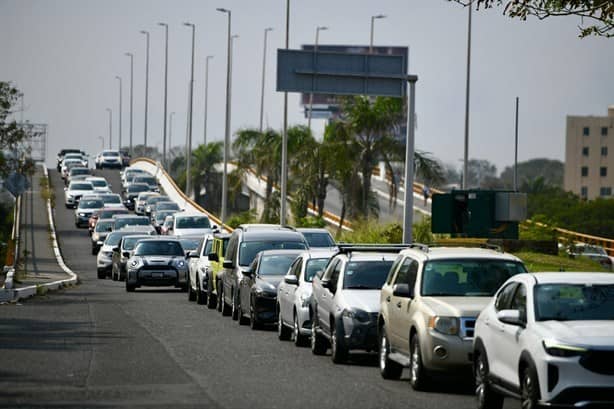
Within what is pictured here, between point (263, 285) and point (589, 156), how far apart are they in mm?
143908

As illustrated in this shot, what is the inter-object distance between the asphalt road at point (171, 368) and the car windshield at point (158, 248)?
11195mm

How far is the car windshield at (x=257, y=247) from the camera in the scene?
30.4 meters

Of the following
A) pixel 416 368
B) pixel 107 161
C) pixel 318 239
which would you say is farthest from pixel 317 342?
pixel 107 161

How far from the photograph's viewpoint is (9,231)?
74.1 meters

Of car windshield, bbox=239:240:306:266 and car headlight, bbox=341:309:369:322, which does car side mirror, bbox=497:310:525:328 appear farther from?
car windshield, bbox=239:240:306:266

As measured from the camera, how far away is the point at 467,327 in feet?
55.4

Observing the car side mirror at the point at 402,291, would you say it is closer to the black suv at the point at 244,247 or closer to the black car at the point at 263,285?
the black car at the point at 263,285

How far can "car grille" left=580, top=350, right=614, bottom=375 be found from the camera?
13477mm

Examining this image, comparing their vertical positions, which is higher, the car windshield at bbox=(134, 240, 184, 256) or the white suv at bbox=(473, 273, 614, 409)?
the white suv at bbox=(473, 273, 614, 409)

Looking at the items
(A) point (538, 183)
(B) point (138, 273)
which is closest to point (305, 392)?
(B) point (138, 273)

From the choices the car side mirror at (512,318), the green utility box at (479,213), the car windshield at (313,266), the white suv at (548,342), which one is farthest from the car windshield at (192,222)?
the car side mirror at (512,318)

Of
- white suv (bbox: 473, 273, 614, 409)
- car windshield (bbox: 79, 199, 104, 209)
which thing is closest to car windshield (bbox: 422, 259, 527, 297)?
white suv (bbox: 473, 273, 614, 409)

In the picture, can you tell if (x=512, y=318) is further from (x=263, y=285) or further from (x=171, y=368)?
(x=263, y=285)

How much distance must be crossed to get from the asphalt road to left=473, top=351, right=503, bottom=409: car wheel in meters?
0.42
